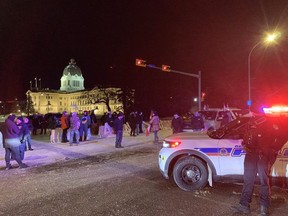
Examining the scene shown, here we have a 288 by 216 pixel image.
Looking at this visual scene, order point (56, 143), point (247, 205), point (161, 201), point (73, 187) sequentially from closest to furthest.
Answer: point (247, 205), point (161, 201), point (73, 187), point (56, 143)

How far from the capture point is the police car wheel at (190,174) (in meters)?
6.60

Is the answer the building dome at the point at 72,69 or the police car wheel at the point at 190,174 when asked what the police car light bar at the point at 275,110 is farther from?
the building dome at the point at 72,69

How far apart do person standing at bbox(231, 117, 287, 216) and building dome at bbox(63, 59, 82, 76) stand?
143m

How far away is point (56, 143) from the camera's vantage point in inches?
656

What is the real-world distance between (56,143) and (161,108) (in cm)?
4660

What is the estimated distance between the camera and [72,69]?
144000 millimetres

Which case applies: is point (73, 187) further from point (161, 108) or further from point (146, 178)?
point (161, 108)

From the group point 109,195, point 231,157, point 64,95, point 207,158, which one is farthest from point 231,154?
point 64,95

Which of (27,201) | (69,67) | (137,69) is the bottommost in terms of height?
(27,201)

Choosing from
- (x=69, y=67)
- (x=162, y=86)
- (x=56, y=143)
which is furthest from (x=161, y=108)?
(x=69, y=67)

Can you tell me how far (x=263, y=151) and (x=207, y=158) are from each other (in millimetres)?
1555

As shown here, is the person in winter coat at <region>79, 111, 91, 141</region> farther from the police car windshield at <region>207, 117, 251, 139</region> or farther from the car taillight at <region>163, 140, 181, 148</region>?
the police car windshield at <region>207, 117, 251, 139</region>

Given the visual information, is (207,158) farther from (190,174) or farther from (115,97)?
(115,97)

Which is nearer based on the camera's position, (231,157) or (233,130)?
(231,157)
